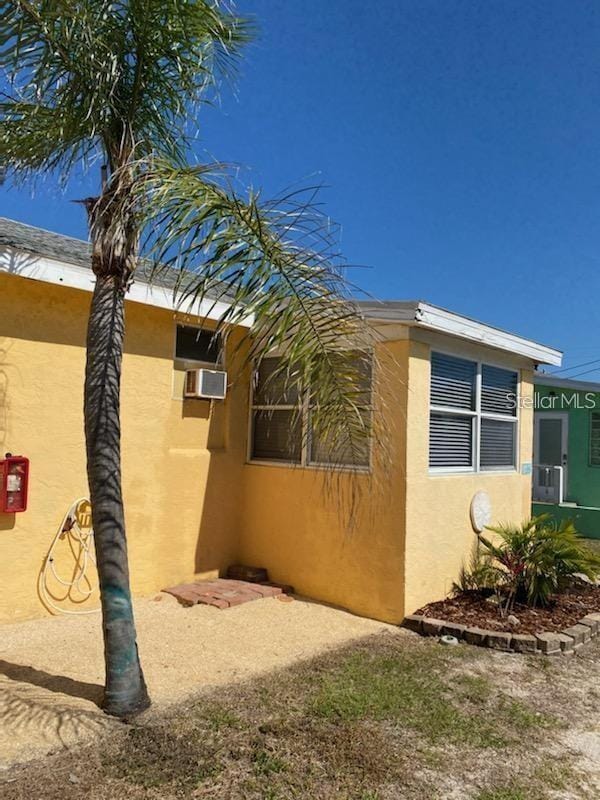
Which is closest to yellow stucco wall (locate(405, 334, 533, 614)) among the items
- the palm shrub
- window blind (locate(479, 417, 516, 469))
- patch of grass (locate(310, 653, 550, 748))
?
window blind (locate(479, 417, 516, 469))

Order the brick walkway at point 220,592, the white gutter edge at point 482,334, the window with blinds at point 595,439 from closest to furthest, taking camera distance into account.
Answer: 1. the white gutter edge at point 482,334
2. the brick walkway at point 220,592
3. the window with blinds at point 595,439

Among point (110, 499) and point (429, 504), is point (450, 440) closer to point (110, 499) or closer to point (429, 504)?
point (429, 504)

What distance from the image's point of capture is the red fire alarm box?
5770mm

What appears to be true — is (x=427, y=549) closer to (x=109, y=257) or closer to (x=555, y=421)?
(x=109, y=257)

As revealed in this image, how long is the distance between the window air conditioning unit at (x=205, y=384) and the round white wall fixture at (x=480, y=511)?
3405 millimetres

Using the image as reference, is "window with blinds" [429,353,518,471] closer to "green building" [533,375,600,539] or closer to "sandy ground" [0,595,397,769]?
"sandy ground" [0,595,397,769]

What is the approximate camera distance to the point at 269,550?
7.75m

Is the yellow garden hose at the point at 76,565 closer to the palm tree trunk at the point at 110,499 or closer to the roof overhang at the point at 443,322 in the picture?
the palm tree trunk at the point at 110,499

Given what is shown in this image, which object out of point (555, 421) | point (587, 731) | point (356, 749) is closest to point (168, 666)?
point (356, 749)

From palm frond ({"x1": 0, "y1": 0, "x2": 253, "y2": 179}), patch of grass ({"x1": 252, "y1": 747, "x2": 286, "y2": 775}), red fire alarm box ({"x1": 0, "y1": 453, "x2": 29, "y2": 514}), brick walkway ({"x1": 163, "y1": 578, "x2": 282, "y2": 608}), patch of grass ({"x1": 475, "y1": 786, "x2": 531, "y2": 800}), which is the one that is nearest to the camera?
patch of grass ({"x1": 475, "y1": 786, "x2": 531, "y2": 800})

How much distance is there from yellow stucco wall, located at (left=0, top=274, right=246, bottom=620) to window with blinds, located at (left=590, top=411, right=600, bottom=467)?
11.5 meters

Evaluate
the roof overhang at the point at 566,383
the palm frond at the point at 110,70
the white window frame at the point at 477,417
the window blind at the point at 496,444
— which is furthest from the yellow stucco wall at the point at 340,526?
the roof overhang at the point at 566,383

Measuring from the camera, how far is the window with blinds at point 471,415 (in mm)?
7133

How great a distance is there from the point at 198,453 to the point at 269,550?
1529 millimetres
